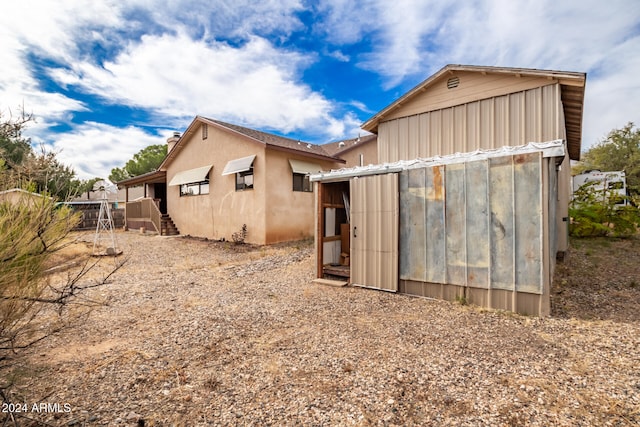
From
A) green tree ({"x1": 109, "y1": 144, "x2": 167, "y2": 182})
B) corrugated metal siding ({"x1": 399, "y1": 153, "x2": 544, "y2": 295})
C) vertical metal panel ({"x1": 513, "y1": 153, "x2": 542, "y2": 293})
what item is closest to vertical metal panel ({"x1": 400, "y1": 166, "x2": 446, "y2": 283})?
corrugated metal siding ({"x1": 399, "y1": 153, "x2": 544, "y2": 295})

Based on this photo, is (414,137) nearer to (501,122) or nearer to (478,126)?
(478,126)

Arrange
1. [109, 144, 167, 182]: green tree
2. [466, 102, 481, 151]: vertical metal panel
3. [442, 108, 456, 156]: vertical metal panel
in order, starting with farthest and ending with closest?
1. [109, 144, 167, 182]: green tree
2. [442, 108, 456, 156]: vertical metal panel
3. [466, 102, 481, 151]: vertical metal panel

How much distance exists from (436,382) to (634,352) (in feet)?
8.10

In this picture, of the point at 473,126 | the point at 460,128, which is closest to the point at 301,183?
the point at 460,128

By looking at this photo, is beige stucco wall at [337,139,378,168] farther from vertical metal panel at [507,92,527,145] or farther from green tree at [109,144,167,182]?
green tree at [109,144,167,182]

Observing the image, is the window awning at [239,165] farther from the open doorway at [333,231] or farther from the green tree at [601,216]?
the green tree at [601,216]

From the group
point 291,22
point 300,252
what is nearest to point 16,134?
point 300,252

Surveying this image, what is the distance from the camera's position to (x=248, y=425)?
7.48 feet

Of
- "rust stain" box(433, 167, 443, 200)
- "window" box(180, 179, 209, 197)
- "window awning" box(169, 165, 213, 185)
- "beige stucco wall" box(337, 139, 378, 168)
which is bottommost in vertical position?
"rust stain" box(433, 167, 443, 200)

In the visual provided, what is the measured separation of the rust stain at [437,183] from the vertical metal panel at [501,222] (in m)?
0.79

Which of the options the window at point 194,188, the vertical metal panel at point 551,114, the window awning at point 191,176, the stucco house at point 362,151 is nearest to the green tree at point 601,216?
the vertical metal panel at point 551,114

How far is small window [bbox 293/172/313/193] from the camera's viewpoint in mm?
12734

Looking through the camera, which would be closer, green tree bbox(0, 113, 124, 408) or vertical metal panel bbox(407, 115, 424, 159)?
green tree bbox(0, 113, 124, 408)

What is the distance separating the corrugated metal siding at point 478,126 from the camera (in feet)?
21.9
